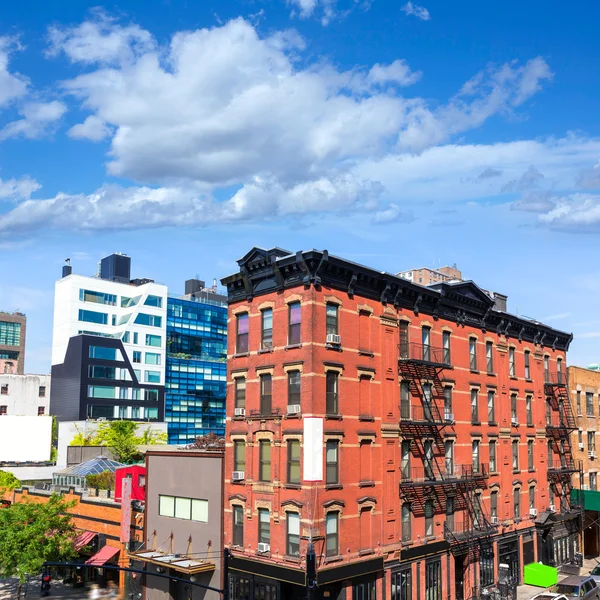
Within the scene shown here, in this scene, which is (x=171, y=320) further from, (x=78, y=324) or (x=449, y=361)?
(x=449, y=361)

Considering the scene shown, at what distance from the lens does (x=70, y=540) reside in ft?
153

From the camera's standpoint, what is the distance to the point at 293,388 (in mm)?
36125

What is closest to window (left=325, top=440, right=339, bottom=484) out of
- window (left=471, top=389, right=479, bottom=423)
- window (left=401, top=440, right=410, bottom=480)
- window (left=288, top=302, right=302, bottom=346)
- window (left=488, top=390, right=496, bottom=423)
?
window (left=288, top=302, right=302, bottom=346)

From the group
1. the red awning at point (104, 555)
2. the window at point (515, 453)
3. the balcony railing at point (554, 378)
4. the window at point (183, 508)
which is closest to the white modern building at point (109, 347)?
the red awning at point (104, 555)

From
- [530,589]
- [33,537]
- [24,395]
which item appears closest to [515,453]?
[530,589]

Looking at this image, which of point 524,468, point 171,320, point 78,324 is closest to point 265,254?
point 524,468

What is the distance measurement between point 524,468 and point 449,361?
13829 mm

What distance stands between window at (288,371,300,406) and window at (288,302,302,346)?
162 cm

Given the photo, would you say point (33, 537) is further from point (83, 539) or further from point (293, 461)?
point (293, 461)

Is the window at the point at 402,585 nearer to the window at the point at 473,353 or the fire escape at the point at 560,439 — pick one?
the window at the point at 473,353

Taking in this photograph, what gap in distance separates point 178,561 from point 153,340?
89.1m

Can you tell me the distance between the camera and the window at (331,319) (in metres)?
36.7

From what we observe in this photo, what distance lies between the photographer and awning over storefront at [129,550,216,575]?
3772cm

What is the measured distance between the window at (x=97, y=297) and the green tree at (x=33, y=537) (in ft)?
254
